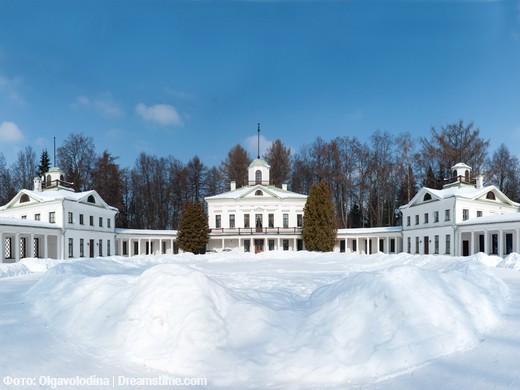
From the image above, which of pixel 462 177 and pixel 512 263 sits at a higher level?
pixel 462 177

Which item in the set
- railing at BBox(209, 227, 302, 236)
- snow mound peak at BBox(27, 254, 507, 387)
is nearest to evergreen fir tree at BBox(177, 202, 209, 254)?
railing at BBox(209, 227, 302, 236)

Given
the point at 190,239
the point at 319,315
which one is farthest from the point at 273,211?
the point at 319,315

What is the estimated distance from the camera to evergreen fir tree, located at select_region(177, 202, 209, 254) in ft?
133

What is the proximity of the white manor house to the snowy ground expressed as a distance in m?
24.5

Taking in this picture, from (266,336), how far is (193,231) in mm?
34421

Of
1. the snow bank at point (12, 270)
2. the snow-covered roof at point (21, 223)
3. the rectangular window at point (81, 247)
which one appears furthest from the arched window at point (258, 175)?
the snow bank at point (12, 270)

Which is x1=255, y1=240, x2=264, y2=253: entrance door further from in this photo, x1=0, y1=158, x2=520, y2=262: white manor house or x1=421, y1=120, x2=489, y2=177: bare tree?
x1=421, y1=120, x2=489, y2=177: bare tree

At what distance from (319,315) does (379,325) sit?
4.30 ft

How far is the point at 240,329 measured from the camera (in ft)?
24.1

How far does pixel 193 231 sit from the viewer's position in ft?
134

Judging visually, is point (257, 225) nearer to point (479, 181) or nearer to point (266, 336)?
point (479, 181)

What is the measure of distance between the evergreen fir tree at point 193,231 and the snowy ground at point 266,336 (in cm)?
3110

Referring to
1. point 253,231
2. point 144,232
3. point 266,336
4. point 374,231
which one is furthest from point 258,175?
point 266,336

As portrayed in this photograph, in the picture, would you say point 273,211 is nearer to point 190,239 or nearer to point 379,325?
point 190,239
